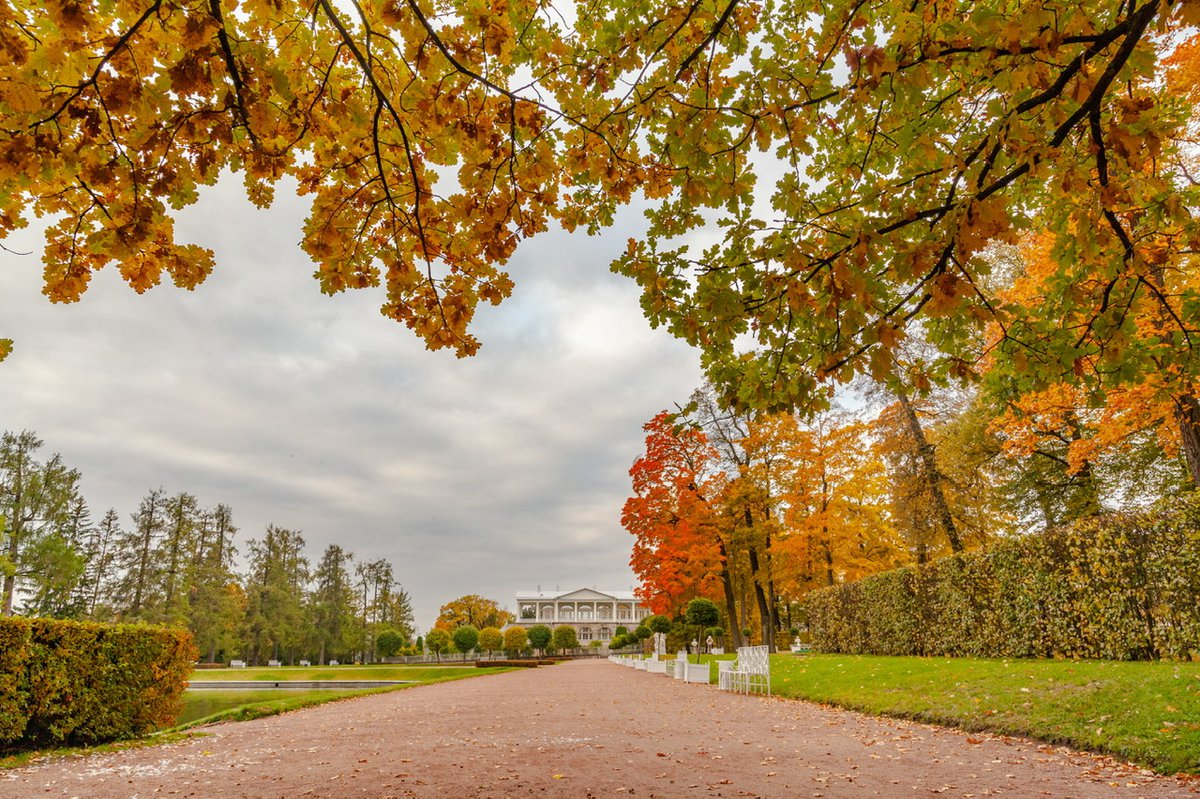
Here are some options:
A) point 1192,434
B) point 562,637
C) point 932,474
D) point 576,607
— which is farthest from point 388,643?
point 1192,434

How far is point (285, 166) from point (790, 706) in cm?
1074

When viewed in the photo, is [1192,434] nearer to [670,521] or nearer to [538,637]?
[670,521]

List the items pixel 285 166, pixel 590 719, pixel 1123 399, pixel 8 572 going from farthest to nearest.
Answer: pixel 8 572, pixel 1123 399, pixel 590 719, pixel 285 166

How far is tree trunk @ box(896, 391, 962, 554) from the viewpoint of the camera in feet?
63.0

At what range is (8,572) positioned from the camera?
25.6 meters

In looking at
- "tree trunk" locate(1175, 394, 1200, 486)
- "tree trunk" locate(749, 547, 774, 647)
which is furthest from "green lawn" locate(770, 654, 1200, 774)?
"tree trunk" locate(749, 547, 774, 647)

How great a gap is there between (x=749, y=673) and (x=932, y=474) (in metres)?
10.3

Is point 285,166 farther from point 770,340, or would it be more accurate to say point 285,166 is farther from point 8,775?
point 8,775

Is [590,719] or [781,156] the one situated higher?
[781,156]

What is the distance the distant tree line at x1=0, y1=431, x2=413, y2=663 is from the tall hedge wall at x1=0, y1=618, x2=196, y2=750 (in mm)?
16893

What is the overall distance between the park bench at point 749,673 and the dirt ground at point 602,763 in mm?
3637

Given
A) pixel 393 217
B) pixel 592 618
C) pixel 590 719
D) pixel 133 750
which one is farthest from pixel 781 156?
pixel 592 618

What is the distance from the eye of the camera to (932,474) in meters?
19.8

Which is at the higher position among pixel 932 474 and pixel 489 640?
pixel 932 474
